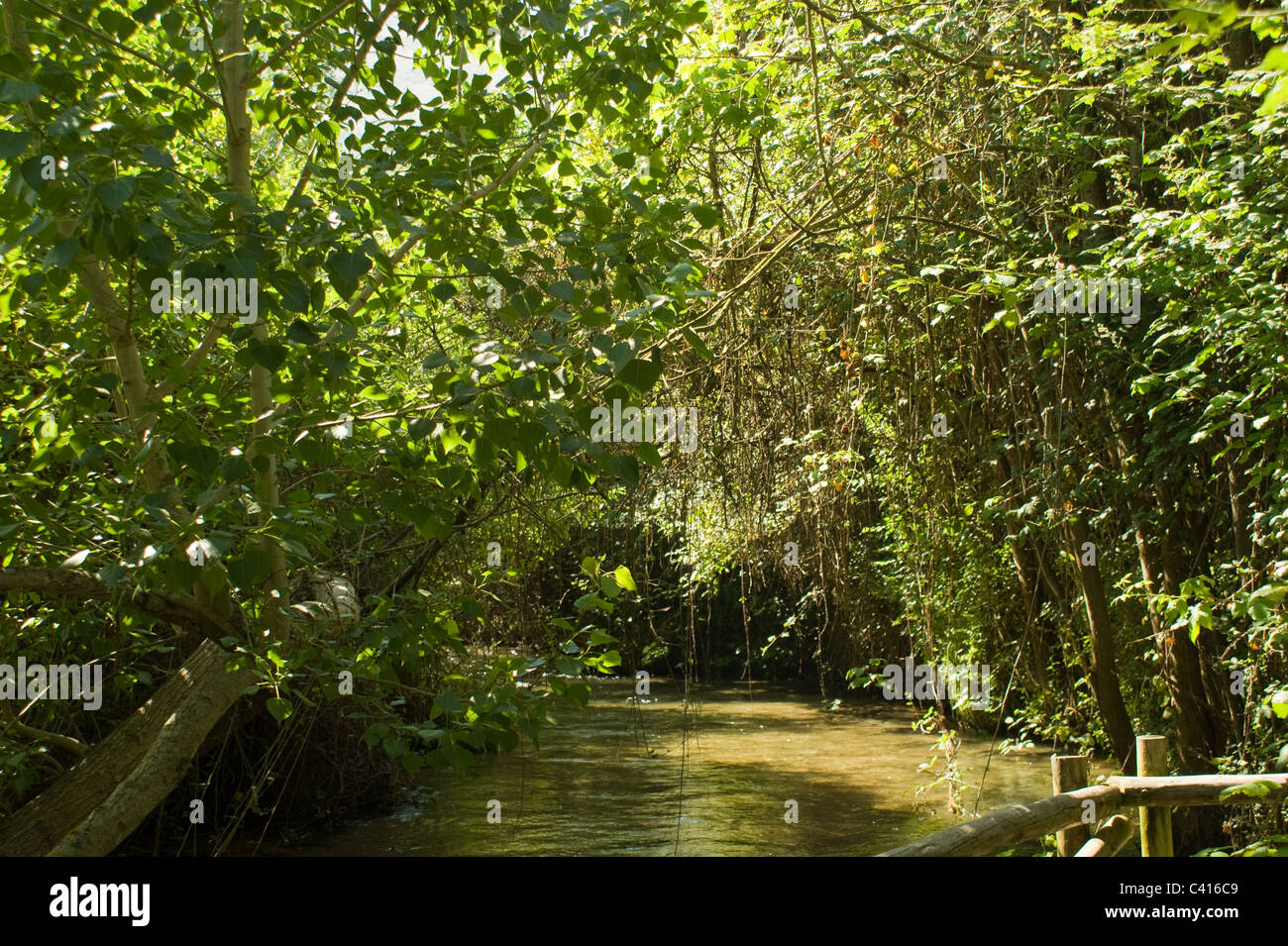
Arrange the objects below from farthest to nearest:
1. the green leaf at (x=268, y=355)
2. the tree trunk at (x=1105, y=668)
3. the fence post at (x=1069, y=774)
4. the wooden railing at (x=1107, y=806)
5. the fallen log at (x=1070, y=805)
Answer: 1. the tree trunk at (x=1105, y=668)
2. the fence post at (x=1069, y=774)
3. the wooden railing at (x=1107, y=806)
4. the fallen log at (x=1070, y=805)
5. the green leaf at (x=268, y=355)

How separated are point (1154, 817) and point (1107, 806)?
0.38 meters

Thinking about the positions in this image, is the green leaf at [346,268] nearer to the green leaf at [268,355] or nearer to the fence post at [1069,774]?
the green leaf at [268,355]

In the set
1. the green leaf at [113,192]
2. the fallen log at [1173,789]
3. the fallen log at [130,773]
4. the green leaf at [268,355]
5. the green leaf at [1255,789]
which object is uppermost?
the green leaf at [113,192]

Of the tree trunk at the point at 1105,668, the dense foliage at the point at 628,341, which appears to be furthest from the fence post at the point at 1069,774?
the tree trunk at the point at 1105,668

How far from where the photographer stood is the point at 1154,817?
4.90 metres

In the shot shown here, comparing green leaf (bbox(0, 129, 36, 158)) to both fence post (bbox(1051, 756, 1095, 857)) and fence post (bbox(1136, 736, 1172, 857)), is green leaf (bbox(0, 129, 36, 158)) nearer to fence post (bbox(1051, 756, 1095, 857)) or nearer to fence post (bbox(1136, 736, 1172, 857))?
fence post (bbox(1051, 756, 1095, 857))

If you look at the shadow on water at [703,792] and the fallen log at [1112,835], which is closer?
the fallen log at [1112,835]

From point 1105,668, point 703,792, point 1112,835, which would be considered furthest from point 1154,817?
point 703,792

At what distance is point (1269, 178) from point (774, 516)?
3704mm

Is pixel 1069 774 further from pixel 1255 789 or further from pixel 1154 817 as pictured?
pixel 1255 789

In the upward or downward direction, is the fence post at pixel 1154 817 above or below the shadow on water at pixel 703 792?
above

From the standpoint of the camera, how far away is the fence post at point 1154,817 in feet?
15.9

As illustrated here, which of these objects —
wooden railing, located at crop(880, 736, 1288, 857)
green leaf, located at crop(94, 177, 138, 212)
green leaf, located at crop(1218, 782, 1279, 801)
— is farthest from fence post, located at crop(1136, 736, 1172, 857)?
green leaf, located at crop(94, 177, 138, 212)

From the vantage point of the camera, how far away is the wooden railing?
4.14 meters
